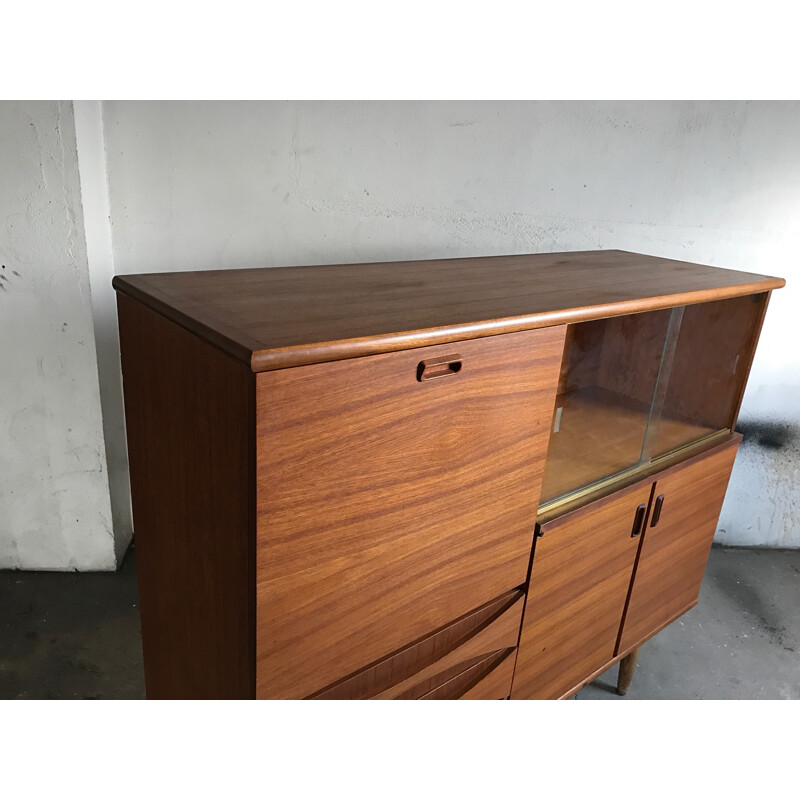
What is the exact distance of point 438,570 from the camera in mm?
1278

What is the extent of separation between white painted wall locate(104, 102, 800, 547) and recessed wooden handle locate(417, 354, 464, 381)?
4.07 feet

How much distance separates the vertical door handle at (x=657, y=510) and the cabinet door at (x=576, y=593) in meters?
0.05

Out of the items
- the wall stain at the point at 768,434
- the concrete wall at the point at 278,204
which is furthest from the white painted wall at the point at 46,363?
the wall stain at the point at 768,434

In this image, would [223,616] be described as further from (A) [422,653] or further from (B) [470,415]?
(B) [470,415]

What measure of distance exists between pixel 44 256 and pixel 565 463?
167cm

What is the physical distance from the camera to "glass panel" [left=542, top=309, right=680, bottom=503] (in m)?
1.55

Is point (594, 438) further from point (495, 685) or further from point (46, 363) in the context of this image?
point (46, 363)

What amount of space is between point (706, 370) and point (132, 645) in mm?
1907

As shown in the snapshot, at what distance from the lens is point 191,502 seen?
1181 millimetres

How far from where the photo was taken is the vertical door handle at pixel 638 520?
1.75 meters

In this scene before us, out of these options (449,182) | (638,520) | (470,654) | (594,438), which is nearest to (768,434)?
(638,520)

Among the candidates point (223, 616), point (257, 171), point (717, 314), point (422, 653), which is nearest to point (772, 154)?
point (717, 314)

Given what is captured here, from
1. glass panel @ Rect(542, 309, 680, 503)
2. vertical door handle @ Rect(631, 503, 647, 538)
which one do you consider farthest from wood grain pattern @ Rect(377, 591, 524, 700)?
vertical door handle @ Rect(631, 503, 647, 538)

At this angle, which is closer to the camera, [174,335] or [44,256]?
[174,335]
